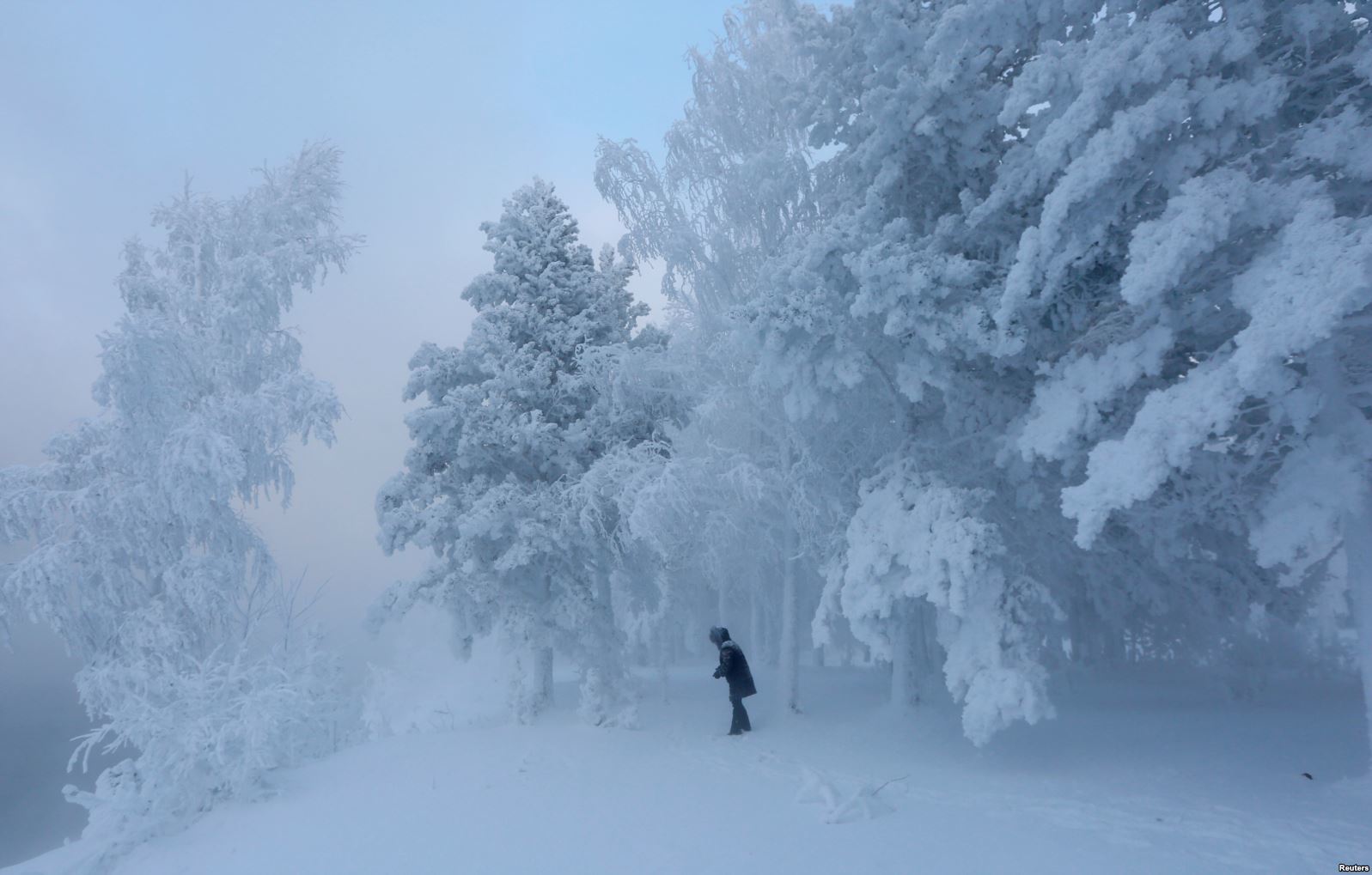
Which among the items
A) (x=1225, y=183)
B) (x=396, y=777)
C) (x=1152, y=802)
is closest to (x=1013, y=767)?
(x=1152, y=802)

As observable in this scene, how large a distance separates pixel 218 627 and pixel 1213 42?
61.8 ft

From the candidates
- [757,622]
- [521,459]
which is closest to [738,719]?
[521,459]

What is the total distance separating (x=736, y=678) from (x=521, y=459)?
537cm

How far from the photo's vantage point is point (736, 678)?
11.9 m

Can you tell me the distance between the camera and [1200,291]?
8734 mm

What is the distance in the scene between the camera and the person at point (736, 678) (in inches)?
465

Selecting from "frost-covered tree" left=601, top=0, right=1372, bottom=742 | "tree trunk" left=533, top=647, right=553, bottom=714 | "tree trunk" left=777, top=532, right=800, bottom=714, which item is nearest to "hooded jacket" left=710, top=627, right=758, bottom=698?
"frost-covered tree" left=601, top=0, right=1372, bottom=742

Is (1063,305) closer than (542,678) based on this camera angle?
Yes

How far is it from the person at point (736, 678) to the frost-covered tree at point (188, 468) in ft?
20.7

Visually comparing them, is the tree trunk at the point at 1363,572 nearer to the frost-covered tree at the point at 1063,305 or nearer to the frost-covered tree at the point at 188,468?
the frost-covered tree at the point at 1063,305

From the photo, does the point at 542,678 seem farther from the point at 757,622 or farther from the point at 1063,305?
the point at 757,622

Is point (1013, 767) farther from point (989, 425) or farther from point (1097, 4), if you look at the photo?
point (1097, 4)

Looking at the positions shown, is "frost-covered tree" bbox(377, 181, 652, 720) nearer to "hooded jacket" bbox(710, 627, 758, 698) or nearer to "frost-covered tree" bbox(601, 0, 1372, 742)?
"hooded jacket" bbox(710, 627, 758, 698)

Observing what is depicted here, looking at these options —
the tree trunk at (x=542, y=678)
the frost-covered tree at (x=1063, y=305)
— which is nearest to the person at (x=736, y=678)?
the frost-covered tree at (x=1063, y=305)
